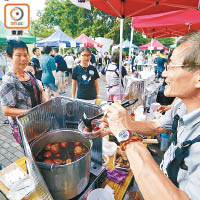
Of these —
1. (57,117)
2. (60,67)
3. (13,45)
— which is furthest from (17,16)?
(60,67)

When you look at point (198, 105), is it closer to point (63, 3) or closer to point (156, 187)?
point (156, 187)

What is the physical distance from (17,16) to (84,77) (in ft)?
5.64

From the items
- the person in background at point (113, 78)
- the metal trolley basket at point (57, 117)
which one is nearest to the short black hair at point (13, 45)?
the metal trolley basket at point (57, 117)

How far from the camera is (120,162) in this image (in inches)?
65.8

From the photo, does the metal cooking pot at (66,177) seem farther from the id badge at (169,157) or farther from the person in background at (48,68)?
the person in background at (48,68)

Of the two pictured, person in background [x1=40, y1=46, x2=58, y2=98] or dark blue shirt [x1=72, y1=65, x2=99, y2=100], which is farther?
person in background [x1=40, y1=46, x2=58, y2=98]

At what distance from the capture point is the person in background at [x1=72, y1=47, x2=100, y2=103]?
11.8 ft

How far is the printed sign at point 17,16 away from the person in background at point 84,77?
130cm

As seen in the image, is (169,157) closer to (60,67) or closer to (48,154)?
(48,154)

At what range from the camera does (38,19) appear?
3494 centimetres

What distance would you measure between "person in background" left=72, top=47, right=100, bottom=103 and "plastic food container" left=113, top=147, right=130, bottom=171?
2159 mm

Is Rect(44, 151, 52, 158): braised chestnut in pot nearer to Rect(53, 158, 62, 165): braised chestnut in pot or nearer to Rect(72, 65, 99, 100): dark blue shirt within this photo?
Rect(53, 158, 62, 165): braised chestnut in pot

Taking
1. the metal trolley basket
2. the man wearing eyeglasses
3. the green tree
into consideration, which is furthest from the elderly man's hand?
the green tree

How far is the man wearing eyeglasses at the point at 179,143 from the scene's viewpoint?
0.78m
